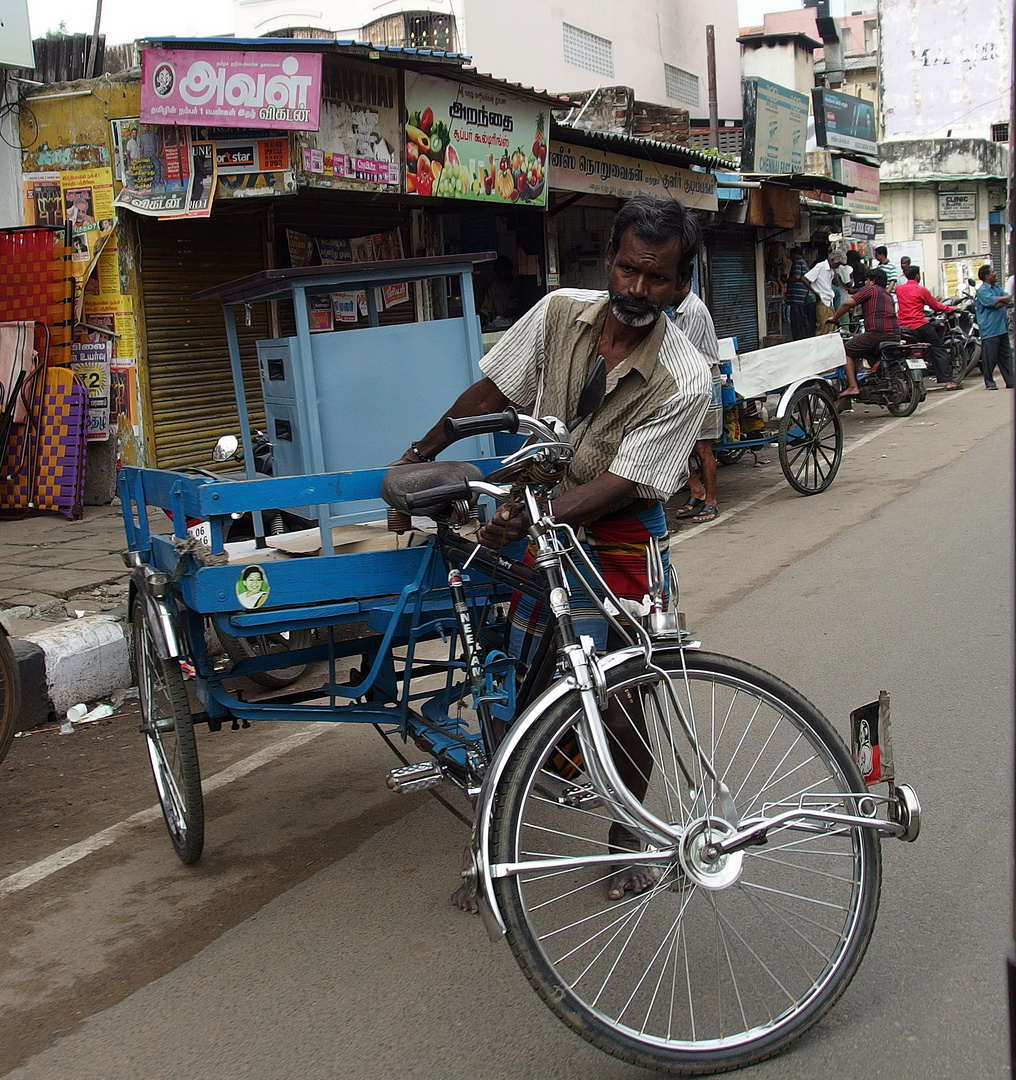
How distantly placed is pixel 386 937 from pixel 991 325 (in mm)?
14741

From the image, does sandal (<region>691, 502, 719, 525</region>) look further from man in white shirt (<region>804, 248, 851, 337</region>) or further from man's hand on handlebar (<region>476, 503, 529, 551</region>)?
man in white shirt (<region>804, 248, 851, 337</region>)

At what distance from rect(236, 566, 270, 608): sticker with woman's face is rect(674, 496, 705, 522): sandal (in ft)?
19.2

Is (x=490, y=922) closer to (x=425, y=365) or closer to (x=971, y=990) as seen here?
(x=971, y=990)

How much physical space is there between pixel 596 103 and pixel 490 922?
1195cm

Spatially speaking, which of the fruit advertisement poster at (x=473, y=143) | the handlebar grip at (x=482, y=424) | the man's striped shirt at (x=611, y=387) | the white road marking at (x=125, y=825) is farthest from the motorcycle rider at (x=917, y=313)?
the handlebar grip at (x=482, y=424)

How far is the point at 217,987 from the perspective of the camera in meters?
2.70

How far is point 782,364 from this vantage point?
9.16 metres

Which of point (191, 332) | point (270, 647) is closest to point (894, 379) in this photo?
point (191, 332)

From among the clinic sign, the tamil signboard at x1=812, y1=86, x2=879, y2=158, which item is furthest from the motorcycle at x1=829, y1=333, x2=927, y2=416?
the tamil signboard at x1=812, y1=86, x2=879, y2=158

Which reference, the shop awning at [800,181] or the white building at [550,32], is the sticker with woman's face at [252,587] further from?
the shop awning at [800,181]

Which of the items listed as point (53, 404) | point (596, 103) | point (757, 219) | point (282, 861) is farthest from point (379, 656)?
point (757, 219)

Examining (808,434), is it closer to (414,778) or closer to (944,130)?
(414,778)

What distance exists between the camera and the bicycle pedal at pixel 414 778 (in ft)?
9.02

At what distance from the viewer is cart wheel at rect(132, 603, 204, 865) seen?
316 centimetres
